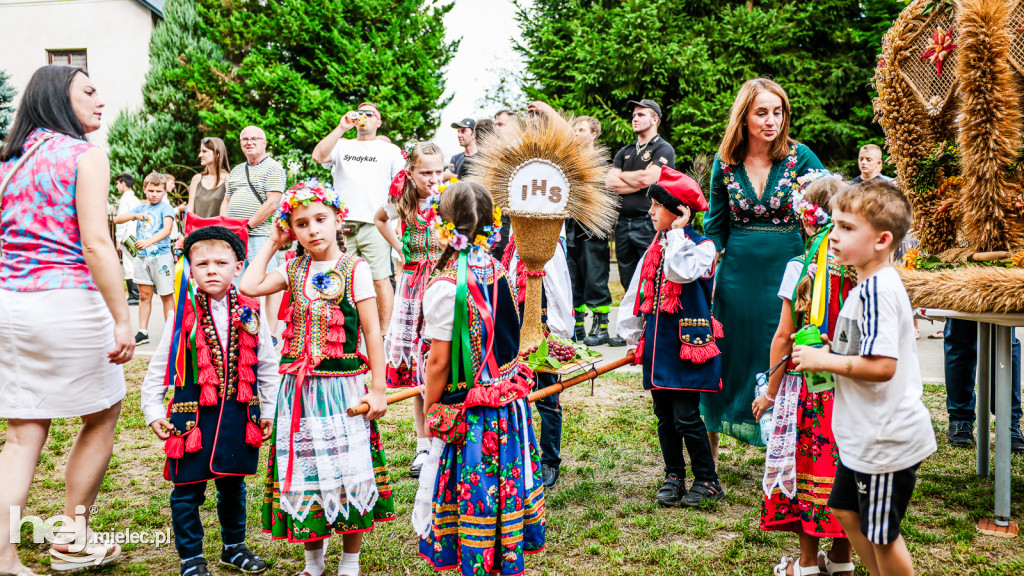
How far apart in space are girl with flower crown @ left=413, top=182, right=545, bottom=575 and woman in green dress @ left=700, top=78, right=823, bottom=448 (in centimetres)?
163

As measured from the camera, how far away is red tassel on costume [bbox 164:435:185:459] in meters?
3.03

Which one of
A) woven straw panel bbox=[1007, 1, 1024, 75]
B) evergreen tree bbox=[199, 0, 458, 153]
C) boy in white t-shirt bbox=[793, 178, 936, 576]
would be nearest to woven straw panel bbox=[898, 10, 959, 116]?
woven straw panel bbox=[1007, 1, 1024, 75]

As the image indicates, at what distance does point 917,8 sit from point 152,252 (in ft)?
25.1

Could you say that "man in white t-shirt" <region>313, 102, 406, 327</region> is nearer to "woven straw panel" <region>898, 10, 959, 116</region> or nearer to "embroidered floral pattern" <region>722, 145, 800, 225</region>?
Result: "embroidered floral pattern" <region>722, 145, 800, 225</region>

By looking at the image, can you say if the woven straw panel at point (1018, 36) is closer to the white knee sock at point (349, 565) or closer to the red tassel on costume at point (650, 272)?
the red tassel on costume at point (650, 272)

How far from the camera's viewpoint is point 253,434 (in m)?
3.20

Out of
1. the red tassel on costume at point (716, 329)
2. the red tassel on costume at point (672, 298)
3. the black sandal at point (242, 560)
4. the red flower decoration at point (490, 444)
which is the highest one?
the red tassel on costume at point (672, 298)

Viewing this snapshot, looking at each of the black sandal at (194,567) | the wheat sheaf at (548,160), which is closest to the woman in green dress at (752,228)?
the wheat sheaf at (548,160)

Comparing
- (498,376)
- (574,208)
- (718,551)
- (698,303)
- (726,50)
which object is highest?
(726,50)

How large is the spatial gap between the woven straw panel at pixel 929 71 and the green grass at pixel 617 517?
2.10 meters

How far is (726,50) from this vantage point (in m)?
19.7

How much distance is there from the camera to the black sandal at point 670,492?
3889 millimetres

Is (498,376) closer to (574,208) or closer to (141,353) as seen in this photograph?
(574,208)

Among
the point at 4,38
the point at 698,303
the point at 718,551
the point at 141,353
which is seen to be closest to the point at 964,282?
the point at 698,303
